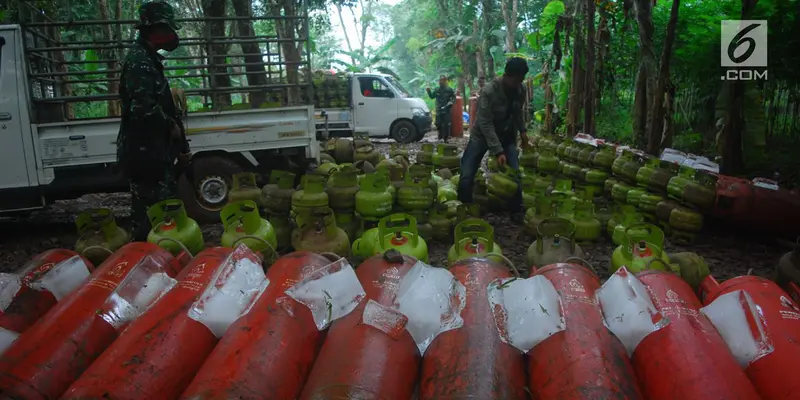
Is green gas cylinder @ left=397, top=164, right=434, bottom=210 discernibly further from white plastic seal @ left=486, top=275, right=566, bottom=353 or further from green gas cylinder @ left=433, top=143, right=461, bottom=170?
white plastic seal @ left=486, top=275, right=566, bottom=353

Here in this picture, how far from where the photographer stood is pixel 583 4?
10727 mm

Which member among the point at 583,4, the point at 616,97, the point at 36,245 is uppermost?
the point at 583,4

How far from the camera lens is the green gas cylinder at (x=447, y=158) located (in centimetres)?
778

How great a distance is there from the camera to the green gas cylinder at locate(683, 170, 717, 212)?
532 centimetres

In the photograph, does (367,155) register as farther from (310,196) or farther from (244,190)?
(310,196)

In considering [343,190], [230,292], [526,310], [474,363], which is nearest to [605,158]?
[343,190]

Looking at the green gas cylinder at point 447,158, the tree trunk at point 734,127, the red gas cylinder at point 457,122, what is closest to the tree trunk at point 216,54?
the green gas cylinder at point 447,158

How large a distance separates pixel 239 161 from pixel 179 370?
498cm

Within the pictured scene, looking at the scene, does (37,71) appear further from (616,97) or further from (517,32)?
(517,32)

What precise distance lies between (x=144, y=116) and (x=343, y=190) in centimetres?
175

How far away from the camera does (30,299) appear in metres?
2.61

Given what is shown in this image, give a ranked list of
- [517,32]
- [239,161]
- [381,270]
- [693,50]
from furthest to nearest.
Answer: [517,32]
[693,50]
[239,161]
[381,270]

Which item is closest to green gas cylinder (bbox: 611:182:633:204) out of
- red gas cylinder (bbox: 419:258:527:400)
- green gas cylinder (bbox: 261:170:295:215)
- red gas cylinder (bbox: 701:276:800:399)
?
green gas cylinder (bbox: 261:170:295:215)

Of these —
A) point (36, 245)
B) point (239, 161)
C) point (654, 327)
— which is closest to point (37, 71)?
point (36, 245)
